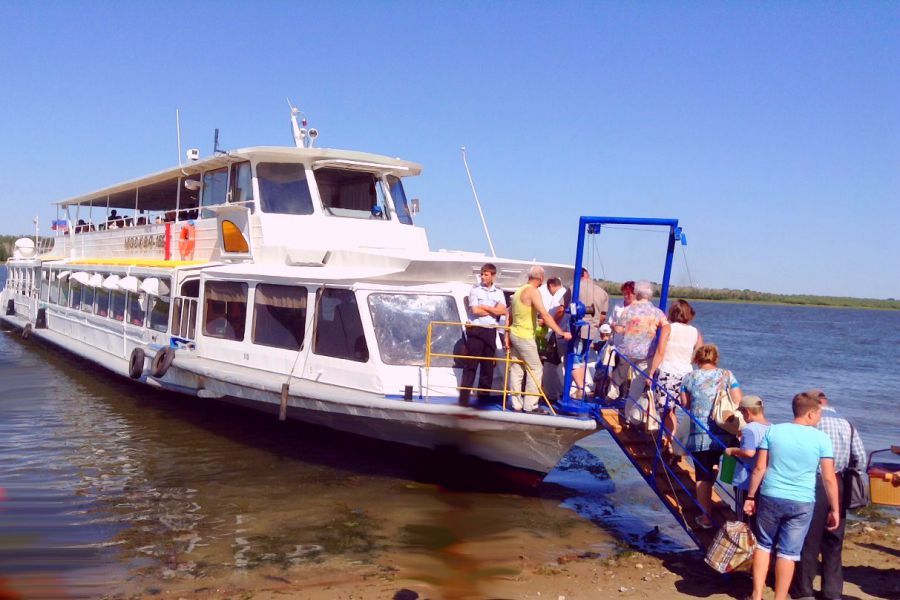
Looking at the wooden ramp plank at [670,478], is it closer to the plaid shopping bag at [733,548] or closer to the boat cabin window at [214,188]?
the plaid shopping bag at [733,548]

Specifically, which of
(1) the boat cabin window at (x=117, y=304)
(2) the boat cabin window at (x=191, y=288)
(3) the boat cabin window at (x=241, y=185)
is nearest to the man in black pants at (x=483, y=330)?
(3) the boat cabin window at (x=241, y=185)

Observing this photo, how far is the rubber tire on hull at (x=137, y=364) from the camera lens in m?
11.7

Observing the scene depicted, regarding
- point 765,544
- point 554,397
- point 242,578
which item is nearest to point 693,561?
point 765,544

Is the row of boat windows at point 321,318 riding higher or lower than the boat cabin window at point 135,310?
higher

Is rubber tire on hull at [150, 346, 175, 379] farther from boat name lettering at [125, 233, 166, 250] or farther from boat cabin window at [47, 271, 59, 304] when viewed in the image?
boat cabin window at [47, 271, 59, 304]

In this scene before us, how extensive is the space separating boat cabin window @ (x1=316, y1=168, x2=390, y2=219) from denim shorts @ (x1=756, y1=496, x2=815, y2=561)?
762 cm

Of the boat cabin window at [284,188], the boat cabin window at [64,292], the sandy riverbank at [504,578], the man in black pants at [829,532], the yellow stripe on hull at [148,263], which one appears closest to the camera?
the man in black pants at [829,532]

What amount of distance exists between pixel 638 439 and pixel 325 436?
182 inches

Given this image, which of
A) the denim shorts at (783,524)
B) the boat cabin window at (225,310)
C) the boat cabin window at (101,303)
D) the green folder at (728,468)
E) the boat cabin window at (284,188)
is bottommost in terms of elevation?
the denim shorts at (783,524)

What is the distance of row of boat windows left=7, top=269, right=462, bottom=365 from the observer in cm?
861

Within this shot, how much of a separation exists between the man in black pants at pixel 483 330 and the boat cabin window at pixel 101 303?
374 inches

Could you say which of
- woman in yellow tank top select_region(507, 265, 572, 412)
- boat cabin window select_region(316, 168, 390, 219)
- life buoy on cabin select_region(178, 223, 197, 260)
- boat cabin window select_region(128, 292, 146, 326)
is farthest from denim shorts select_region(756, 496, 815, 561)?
boat cabin window select_region(128, 292, 146, 326)

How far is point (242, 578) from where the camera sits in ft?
20.2

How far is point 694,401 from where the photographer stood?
21.1 ft
